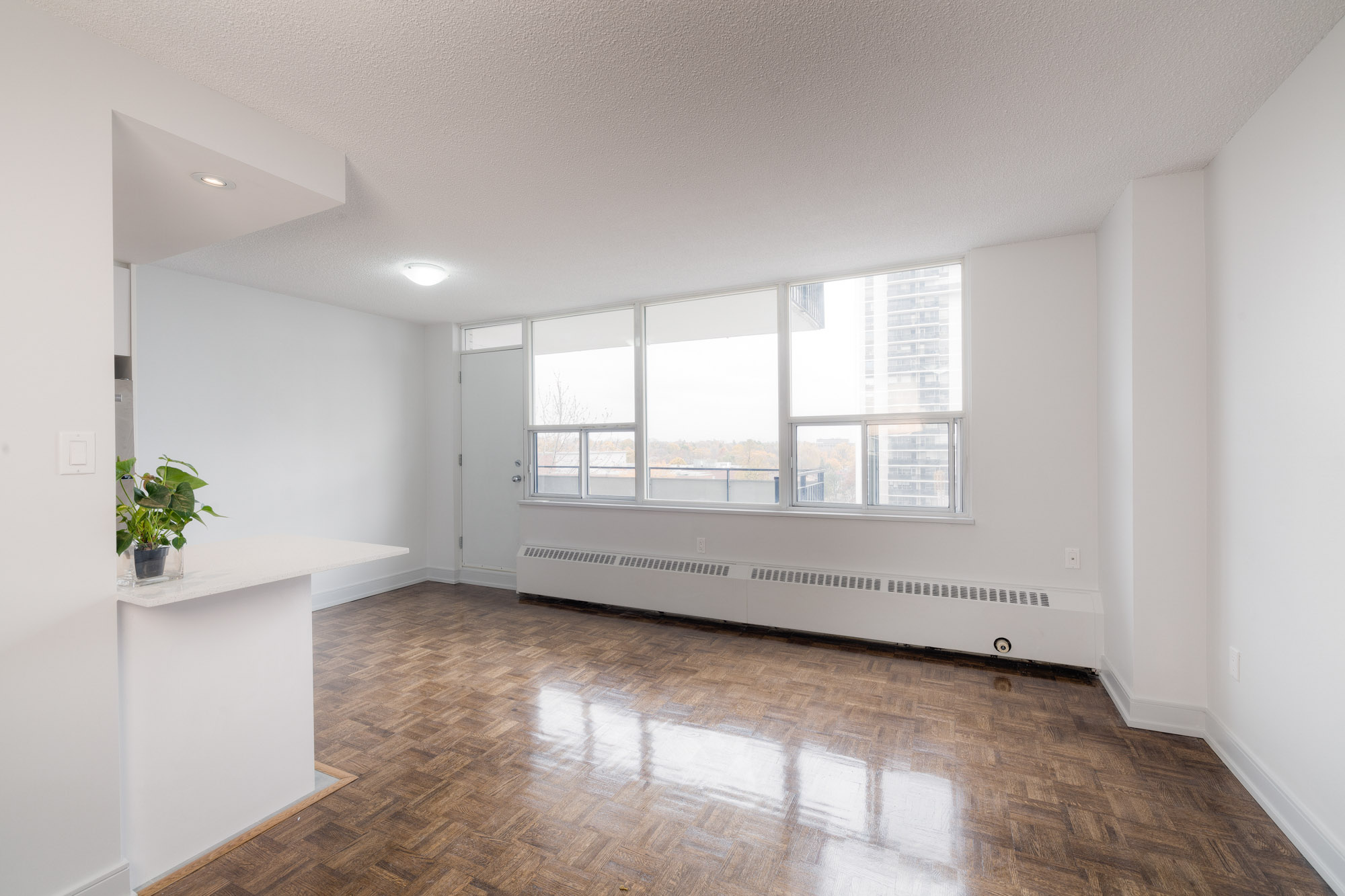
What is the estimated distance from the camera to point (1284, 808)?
6.44 feet

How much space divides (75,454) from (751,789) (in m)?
2.36

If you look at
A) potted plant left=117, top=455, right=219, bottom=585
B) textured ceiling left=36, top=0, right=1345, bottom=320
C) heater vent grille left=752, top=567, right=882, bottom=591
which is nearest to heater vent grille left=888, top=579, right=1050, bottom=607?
heater vent grille left=752, top=567, right=882, bottom=591

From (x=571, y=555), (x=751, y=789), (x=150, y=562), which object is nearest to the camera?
(x=150, y=562)

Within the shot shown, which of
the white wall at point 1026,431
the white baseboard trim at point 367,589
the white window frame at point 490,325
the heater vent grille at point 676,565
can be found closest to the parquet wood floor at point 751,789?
the white wall at point 1026,431

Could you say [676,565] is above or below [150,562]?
below

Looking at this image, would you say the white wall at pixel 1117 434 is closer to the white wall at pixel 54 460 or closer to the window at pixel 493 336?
the white wall at pixel 54 460

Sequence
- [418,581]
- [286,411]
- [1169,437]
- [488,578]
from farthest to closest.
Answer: [418,581]
[488,578]
[286,411]
[1169,437]

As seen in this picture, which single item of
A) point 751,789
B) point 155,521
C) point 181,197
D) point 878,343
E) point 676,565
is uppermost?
point 181,197

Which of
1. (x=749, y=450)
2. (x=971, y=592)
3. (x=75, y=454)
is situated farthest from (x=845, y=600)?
(x=75, y=454)

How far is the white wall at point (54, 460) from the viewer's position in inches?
59.1

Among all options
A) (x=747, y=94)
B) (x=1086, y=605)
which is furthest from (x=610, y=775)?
(x=1086, y=605)

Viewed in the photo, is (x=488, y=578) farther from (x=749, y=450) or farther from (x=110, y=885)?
(x=110, y=885)

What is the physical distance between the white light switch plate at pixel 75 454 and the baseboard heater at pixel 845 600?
130 inches

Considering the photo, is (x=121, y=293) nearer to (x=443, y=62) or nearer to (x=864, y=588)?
(x=443, y=62)
